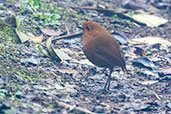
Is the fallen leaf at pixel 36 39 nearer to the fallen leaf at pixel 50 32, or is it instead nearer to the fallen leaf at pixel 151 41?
the fallen leaf at pixel 50 32

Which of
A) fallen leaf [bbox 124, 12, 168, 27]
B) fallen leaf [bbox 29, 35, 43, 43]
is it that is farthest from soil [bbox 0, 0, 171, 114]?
fallen leaf [bbox 124, 12, 168, 27]

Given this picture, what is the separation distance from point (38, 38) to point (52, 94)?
1883 millimetres

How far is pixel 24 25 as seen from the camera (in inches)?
283

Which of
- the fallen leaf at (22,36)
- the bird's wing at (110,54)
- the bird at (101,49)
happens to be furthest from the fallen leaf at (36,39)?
the bird's wing at (110,54)

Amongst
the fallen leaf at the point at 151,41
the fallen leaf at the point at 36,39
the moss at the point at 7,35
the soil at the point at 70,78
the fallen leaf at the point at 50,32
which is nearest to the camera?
the soil at the point at 70,78

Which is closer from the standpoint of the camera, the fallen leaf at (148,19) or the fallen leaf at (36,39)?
the fallen leaf at (36,39)

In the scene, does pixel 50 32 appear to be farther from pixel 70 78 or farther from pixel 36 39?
pixel 70 78

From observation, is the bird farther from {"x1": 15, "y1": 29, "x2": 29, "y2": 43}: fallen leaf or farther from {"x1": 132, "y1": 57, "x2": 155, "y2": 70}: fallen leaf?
{"x1": 15, "y1": 29, "x2": 29, "y2": 43}: fallen leaf

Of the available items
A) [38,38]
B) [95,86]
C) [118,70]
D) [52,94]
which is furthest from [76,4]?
[52,94]

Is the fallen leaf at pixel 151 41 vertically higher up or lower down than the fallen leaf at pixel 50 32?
lower down

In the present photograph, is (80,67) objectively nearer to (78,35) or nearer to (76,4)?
(78,35)

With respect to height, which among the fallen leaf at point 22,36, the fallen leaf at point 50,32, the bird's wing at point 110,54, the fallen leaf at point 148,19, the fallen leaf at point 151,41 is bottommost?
the fallen leaf at point 151,41

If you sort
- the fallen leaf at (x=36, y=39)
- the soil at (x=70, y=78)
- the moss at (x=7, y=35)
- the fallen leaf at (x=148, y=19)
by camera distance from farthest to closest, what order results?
the fallen leaf at (x=148, y=19) < the fallen leaf at (x=36, y=39) < the moss at (x=7, y=35) < the soil at (x=70, y=78)

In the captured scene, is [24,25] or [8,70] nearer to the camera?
[8,70]
